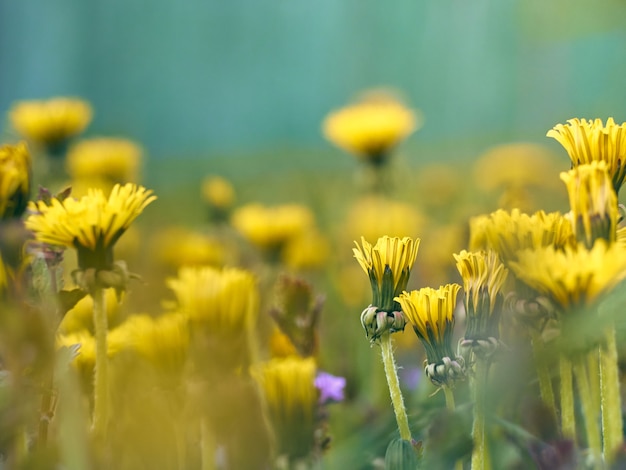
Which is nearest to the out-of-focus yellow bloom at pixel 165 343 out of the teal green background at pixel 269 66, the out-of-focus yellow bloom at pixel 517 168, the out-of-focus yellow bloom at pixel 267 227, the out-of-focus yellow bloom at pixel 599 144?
the out-of-focus yellow bloom at pixel 599 144

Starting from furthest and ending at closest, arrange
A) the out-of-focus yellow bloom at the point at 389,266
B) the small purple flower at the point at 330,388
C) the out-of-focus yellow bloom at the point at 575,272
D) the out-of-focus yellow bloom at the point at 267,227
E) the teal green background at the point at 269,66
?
the teal green background at the point at 269,66
the out-of-focus yellow bloom at the point at 267,227
the small purple flower at the point at 330,388
the out-of-focus yellow bloom at the point at 389,266
the out-of-focus yellow bloom at the point at 575,272

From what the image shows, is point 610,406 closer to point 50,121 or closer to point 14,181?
point 14,181

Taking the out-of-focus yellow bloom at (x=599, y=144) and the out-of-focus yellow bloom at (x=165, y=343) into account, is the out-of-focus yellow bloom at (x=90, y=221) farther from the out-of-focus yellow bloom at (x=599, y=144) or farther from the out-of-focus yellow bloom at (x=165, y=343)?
the out-of-focus yellow bloom at (x=599, y=144)

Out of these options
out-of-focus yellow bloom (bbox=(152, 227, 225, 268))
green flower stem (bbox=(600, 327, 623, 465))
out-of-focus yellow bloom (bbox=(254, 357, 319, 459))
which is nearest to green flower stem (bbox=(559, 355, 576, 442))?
green flower stem (bbox=(600, 327, 623, 465))

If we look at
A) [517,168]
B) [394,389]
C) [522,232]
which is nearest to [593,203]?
[522,232]

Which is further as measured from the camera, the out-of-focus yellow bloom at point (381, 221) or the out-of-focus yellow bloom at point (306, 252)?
the out-of-focus yellow bloom at point (381, 221)

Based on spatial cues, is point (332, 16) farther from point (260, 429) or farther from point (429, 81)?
point (260, 429)

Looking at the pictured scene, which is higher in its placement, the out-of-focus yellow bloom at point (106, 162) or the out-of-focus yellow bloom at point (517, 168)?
the out-of-focus yellow bloom at point (517, 168)
